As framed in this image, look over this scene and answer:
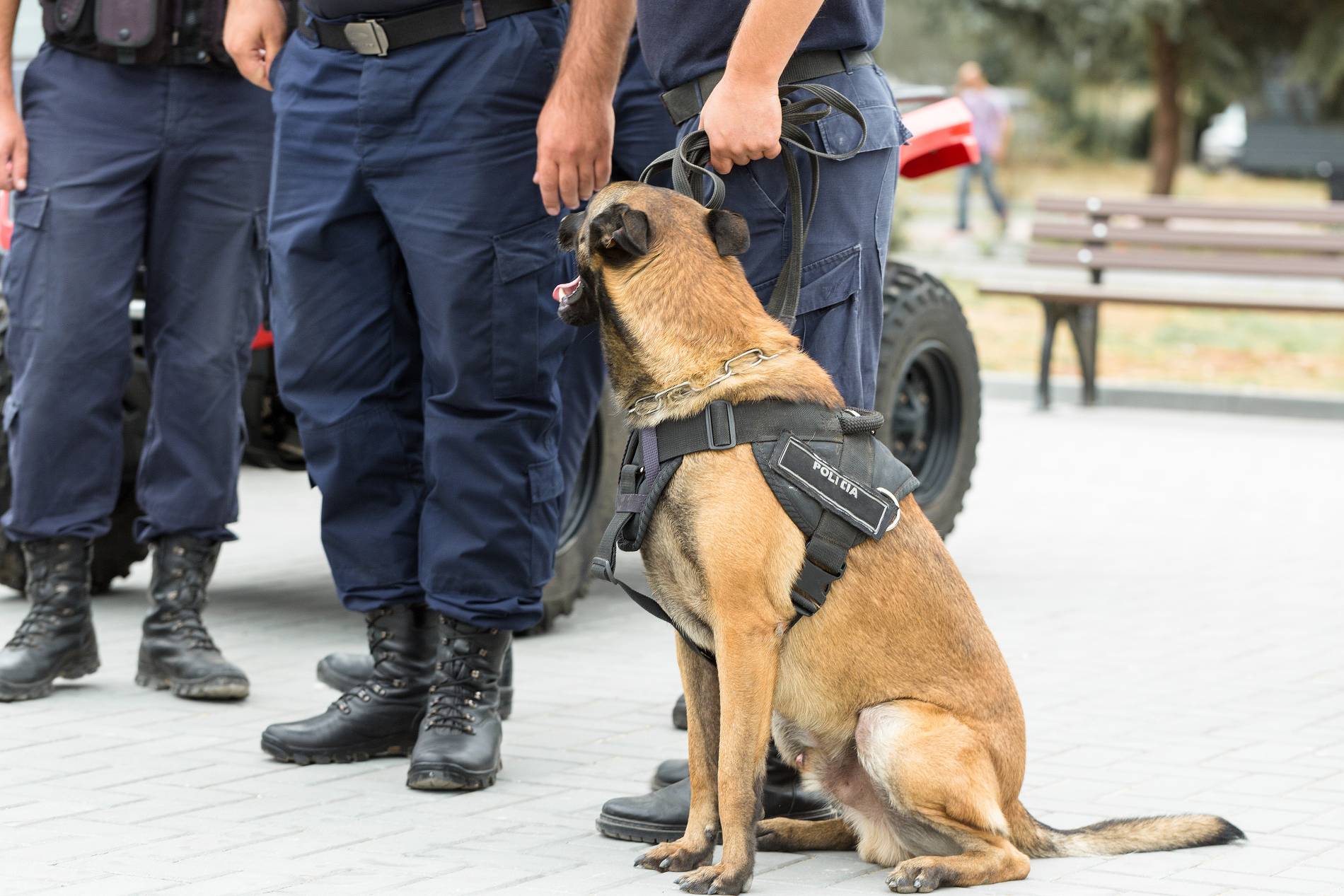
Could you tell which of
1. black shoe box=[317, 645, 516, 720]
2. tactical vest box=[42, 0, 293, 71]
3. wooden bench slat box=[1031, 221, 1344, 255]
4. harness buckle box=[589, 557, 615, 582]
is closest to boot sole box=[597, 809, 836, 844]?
harness buckle box=[589, 557, 615, 582]

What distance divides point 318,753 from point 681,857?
3.64 feet

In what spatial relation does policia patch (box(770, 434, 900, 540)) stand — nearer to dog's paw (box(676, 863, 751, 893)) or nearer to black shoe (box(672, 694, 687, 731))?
dog's paw (box(676, 863, 751, 893))

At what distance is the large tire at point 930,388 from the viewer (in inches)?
260

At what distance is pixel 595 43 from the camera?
3863mm

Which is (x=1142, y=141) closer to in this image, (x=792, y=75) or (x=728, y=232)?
(x=792, y=75)

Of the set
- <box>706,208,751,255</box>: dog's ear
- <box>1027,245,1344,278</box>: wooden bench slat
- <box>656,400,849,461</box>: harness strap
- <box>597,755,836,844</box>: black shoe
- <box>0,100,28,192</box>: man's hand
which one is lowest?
<box>597,755,836,844</box>: black shoe

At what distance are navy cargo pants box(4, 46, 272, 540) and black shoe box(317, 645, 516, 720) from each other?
494 mm

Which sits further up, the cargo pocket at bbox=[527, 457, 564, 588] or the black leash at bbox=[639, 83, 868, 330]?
the black leash at bbox=[639, 83, 868, 330]

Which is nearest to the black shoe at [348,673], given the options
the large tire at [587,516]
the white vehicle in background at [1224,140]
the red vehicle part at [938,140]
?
the large tire at [587,516]

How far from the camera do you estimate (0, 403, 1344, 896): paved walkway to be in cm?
348

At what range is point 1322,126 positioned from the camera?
38.8m

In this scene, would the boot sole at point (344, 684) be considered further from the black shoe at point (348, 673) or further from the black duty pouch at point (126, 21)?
the black duty pouch at point (126, 21)

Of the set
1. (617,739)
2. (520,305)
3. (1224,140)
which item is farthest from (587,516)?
(1224,140)

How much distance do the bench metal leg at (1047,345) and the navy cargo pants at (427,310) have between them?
24.9 ft
